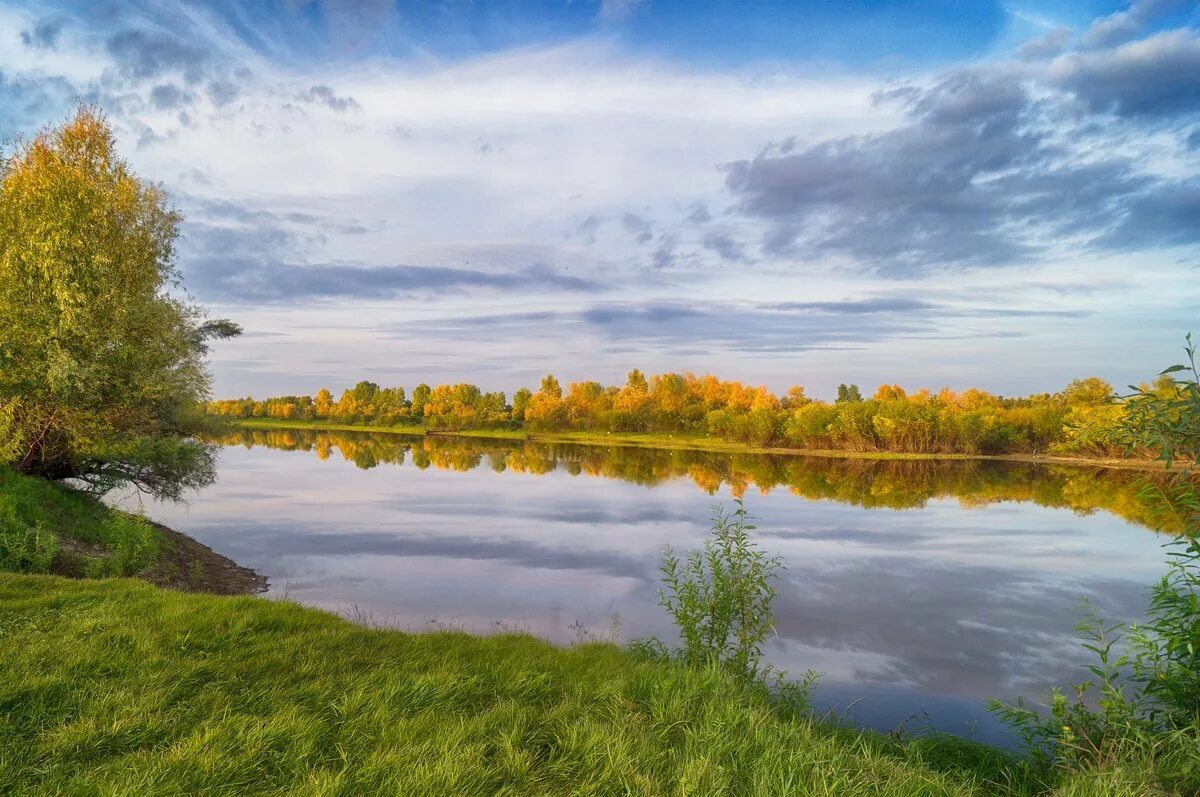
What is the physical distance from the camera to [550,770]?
4.74m

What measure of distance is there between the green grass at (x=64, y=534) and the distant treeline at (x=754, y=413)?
1500cm

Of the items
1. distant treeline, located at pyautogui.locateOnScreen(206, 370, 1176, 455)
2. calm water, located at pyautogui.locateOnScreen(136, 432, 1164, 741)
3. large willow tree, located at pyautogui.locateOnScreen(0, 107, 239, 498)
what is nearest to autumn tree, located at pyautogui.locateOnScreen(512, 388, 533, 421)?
distant treeline, located at pyautogui.locateOnScreen(206, 370, 1176, 455)

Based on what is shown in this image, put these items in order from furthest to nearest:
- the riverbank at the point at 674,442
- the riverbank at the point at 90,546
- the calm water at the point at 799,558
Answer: the riverbank at the point at 674,442 → the calm water at the point at 799,558 → the riverbank at the point at 90,546

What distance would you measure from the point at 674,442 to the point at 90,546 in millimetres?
81338

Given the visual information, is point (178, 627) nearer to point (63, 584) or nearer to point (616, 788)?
point (63, 584)

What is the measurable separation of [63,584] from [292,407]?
180 m

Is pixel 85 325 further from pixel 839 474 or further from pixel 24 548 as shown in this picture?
pixel 839 474

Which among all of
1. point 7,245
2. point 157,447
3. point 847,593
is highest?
point 7,245

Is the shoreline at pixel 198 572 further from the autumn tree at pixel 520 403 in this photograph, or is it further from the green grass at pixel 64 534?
the autumn tree at pixel 520 403

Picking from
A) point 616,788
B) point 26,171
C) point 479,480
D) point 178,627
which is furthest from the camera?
point 479,480

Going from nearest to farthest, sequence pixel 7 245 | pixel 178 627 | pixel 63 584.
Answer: pixel 178 627 → pixel 63 584 → pixel 7 245

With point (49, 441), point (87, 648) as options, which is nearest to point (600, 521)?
point (49, 441)

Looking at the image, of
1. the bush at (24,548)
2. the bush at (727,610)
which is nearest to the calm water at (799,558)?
the bush at (727,610)

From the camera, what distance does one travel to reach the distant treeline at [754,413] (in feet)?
220
